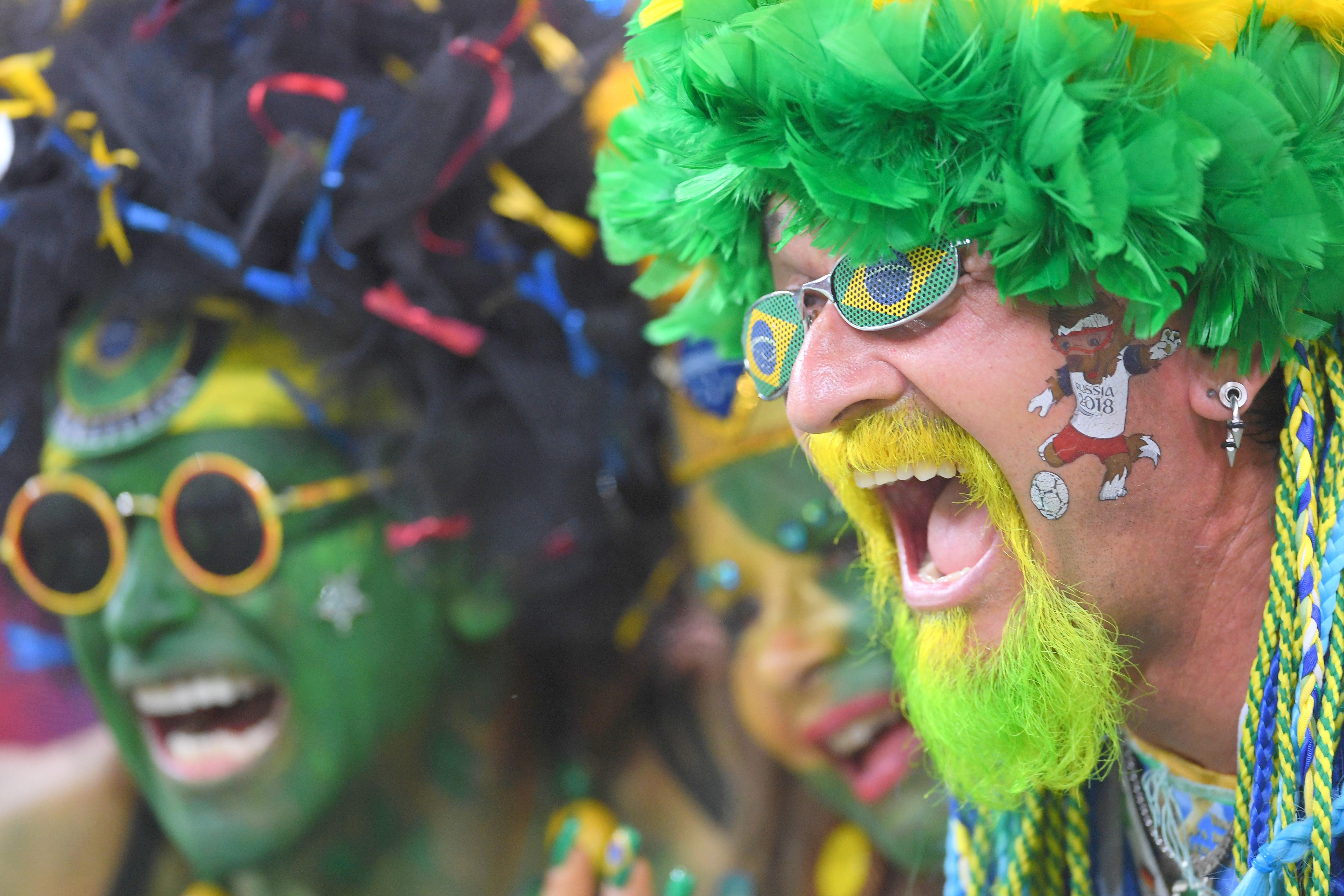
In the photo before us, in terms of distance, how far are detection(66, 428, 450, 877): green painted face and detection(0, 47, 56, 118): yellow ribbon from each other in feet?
1.57

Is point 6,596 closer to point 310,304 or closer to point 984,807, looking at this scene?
point 310,304

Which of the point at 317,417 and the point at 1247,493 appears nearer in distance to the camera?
the point at 1247,493

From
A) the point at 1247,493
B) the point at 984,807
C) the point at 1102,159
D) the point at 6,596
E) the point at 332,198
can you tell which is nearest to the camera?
the point at 1102,159

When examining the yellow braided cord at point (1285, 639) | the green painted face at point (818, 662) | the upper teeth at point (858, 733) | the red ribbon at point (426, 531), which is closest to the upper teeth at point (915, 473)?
the yellow braided cord at point (1285, 639)

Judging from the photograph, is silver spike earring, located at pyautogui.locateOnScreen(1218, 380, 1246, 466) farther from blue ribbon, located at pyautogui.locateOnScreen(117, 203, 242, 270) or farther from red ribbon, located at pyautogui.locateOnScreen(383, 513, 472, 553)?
blue ribbon, located at pyautogui.locateOnScreen(117, 203, 242, 270)

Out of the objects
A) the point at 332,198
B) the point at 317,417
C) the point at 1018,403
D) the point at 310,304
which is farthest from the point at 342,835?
the point at 1018,403

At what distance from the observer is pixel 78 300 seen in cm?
172

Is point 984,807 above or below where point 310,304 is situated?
below

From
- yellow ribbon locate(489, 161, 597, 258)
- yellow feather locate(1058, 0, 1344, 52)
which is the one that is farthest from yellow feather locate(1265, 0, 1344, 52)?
yellow ribbon locate(489, 161, 597, 258)

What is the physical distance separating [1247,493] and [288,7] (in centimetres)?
135

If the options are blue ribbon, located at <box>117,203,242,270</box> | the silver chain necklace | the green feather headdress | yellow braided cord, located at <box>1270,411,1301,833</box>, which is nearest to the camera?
the green feather headdress

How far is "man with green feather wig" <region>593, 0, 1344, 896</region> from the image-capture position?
881mm

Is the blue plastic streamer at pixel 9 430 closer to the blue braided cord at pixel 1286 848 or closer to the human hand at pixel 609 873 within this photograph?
the human hand at pixel 609 873

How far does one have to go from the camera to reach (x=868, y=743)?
5.54 feet
